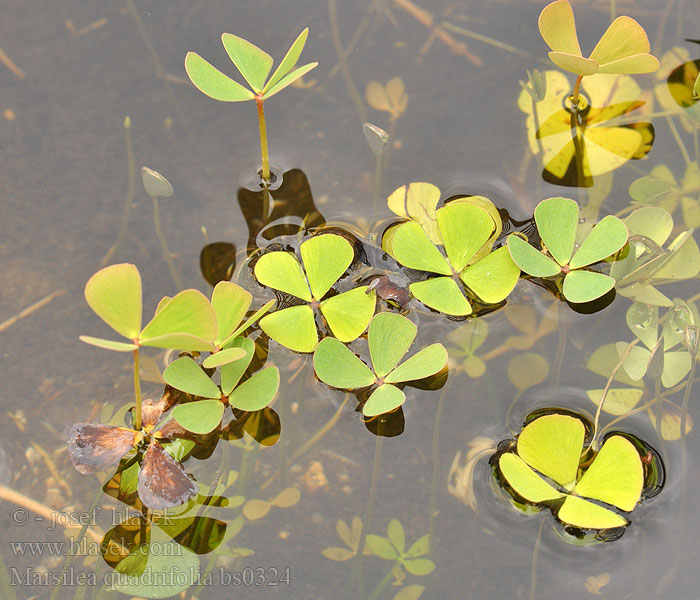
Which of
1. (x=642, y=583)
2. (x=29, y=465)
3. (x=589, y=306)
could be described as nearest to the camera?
(x=642, y=583)

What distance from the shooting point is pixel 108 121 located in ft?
5.79

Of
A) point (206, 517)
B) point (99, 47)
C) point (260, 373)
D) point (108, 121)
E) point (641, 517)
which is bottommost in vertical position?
point (206, 517)

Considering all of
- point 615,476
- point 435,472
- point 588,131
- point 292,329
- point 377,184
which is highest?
point 588,131

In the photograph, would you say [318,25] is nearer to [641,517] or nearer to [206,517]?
[206,517]

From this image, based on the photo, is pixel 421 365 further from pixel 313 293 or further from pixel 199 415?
pixel 199 415

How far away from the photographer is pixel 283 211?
172cm

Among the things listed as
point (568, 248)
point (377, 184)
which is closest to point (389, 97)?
point (377, 184)

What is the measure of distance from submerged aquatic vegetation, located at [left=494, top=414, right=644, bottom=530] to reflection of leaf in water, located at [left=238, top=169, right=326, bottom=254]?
0.73 metres

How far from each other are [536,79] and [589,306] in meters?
0.62

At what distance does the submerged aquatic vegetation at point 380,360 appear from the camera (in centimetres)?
148

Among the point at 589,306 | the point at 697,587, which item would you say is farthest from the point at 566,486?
the point at 589,306

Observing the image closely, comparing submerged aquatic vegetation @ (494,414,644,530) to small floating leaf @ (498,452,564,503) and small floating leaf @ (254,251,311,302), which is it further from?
small floating leaf @ (254,251,311,302)

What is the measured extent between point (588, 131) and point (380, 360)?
0.88 meters

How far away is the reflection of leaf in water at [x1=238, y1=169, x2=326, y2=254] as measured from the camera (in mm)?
1698
